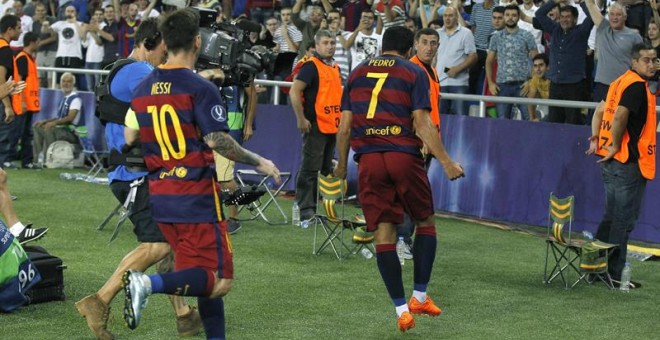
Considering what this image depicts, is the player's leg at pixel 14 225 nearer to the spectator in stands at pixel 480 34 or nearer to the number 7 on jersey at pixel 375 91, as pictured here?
the number 7 on jersey at pixel 375 91

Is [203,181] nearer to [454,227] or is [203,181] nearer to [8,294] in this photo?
[8,294]

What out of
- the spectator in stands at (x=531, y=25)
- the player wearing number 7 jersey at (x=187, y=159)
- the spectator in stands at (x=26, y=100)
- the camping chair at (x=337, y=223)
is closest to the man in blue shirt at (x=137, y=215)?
the player wearing number 7 jersey at (x=187, y=159)

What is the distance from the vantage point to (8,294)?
8695 mm

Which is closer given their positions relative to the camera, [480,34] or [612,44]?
[612,44]

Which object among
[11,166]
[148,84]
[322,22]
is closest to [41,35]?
[11,166]

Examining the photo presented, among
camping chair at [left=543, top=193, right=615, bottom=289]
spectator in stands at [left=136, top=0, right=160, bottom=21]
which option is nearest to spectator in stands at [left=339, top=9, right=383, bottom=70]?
spectator in stands at [left=136, top=0, right=160, bottom=21]

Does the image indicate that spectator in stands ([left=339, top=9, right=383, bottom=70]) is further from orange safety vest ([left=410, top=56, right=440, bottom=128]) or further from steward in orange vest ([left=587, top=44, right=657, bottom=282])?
steward in orange vest ([left=587, top=44, right=657, bottom=282])

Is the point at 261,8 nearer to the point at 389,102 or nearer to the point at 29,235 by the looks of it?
the point at 29,235

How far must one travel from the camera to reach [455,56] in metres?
16.9

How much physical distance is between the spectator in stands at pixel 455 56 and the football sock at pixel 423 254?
26.5 feet

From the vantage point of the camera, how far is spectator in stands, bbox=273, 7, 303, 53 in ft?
65.9

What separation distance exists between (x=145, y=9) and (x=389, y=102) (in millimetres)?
15782

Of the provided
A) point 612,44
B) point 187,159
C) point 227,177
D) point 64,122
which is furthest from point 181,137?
point 64,122

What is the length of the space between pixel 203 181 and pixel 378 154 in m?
2.13
